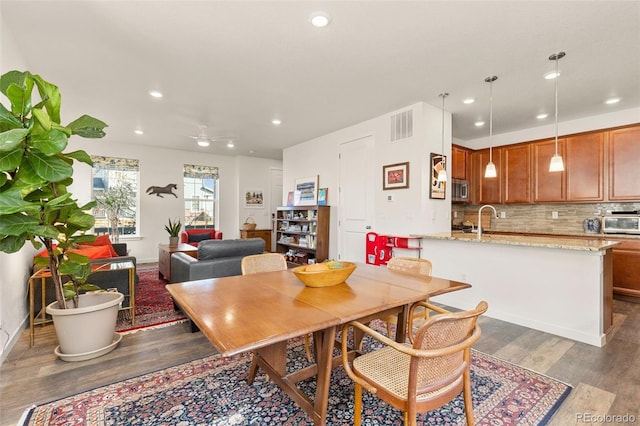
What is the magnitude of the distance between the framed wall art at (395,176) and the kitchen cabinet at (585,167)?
2567 millimetres

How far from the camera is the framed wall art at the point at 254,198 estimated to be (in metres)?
8.11

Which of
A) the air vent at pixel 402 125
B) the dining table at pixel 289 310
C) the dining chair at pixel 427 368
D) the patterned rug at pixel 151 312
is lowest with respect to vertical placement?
the patterned rug at pixel 151 312

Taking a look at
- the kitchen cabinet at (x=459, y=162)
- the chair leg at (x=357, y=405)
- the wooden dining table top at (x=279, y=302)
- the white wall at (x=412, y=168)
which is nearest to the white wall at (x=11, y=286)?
the wooden dining table top at (x=279, y=302)

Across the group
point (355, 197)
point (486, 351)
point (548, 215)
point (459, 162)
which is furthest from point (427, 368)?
point (548, 215)

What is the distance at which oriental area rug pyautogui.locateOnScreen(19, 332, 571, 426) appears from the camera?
5.55 ft

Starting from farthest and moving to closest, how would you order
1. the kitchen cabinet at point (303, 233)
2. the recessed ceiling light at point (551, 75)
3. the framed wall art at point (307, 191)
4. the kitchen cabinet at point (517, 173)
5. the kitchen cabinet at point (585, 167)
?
the framed wall art at point (307, 191)
the kitchen cabinet at point (303, 233)
the kitchen cabinet at point (517, 173)
the kitchen cabinet at point (585, 167)
the recessed ceiling light at point (551, 75)

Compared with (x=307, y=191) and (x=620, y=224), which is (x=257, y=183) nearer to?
(x=307, y=191)

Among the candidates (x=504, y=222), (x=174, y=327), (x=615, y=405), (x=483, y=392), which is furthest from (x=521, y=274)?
(x=174, y=327)

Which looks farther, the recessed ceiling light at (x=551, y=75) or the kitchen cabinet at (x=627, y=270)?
the kitchen cabinet at (x=627, y=270)

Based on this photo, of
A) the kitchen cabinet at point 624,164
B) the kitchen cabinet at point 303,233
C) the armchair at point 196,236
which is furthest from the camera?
the armchair at point 196,236

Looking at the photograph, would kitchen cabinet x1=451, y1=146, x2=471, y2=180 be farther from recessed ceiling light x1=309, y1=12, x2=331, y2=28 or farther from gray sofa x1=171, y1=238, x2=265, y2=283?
gray sofa x1=171, y1=238, x2=265, y2=283

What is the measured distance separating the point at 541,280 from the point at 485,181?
285cm

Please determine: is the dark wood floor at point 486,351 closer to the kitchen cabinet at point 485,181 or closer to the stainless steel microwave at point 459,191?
the stainless steel microwave at point 459,191

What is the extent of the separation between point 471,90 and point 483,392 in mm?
3330
